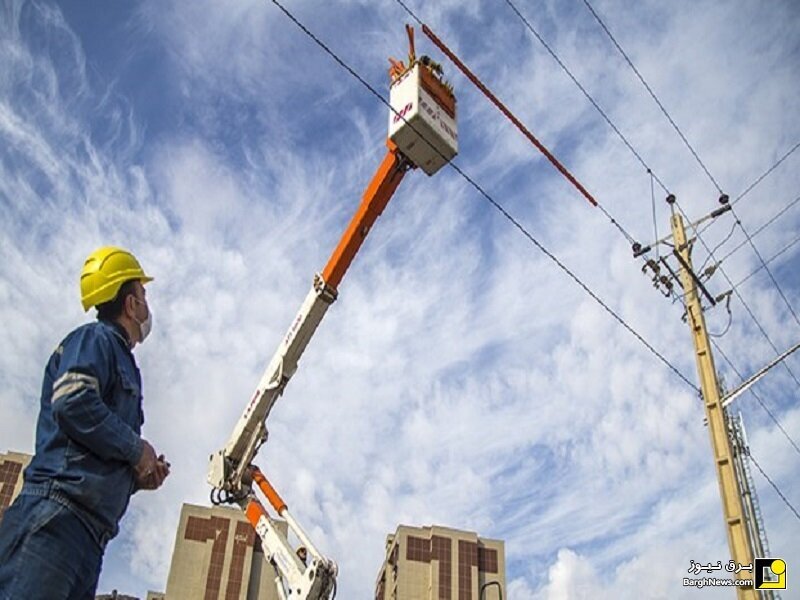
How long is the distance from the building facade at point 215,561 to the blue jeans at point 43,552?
2292 inches

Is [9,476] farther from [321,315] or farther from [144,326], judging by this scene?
[144,326]

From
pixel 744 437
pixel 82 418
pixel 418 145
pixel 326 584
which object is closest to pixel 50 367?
→ pixel 82 418

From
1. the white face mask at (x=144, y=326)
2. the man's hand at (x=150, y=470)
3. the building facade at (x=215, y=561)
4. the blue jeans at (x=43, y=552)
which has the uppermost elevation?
the building facade at (x=215, y=561)

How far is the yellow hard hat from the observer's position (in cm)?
310

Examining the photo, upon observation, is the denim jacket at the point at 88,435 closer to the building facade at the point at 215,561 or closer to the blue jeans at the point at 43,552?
the blue jeans at the point at 43,552

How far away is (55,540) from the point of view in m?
2.42

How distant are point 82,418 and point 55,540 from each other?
450mm

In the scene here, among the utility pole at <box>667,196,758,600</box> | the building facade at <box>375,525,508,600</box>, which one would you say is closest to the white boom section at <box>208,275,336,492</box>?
the utility pole at <box>667,196,758,600</box>

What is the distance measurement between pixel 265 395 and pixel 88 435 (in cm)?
1103

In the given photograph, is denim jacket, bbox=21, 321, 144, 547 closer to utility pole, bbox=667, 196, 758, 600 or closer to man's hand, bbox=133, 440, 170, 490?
man's hand, bbox=133, 440, 170, 490

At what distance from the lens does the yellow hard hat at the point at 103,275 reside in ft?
10.2

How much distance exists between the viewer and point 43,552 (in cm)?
237

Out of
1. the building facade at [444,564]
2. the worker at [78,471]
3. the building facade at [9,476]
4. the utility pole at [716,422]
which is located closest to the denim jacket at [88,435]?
the worker at [78,471]

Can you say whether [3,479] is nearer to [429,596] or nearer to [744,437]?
[429,596]
